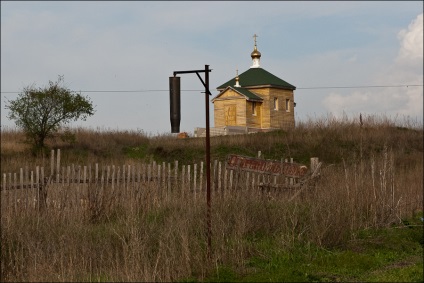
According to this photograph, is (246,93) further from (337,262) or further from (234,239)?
(337,262)

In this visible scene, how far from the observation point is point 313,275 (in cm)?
893

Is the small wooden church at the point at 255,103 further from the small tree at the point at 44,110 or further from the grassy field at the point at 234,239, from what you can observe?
the grassy field at the point at 234,239

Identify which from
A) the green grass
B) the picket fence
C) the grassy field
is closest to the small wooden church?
the picket fence

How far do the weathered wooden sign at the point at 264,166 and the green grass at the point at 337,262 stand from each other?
4.61 m

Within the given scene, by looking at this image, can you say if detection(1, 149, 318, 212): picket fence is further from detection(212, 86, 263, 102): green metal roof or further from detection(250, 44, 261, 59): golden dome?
detection(250, 44, 261, 59): golden dome

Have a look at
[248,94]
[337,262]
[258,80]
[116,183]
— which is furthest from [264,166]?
[258,80]

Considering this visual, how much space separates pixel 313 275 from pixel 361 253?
2.16 meters

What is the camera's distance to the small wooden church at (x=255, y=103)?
39.6 metres

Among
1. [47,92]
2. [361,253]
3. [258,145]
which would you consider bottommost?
[361,253]

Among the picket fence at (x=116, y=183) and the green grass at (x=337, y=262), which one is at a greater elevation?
the picket fence at (x=116, y=183)

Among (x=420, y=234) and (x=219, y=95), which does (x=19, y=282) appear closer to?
(x=420, y=234)

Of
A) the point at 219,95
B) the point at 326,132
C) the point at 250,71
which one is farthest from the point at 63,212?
the point at 250,71

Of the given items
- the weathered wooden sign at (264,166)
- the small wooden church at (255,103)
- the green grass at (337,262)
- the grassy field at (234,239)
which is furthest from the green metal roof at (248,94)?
the green grass at (337,262)

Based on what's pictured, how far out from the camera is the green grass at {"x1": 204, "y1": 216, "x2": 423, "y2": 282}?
8719 millimetres
